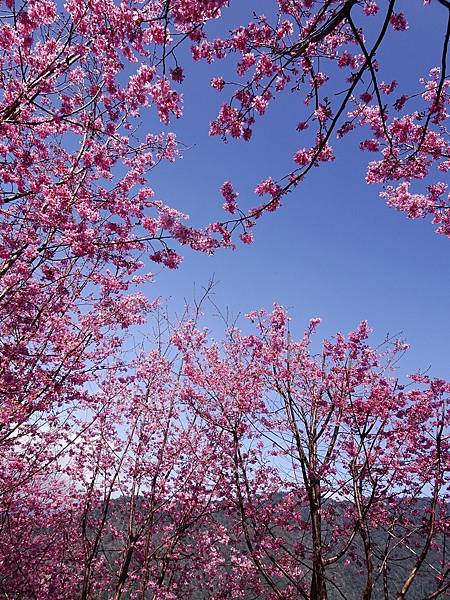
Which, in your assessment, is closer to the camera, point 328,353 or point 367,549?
point 367,549

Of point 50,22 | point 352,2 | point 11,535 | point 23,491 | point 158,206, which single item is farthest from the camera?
point 11,535

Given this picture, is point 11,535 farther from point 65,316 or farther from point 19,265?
point 19,265

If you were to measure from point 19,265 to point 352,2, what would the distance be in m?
5.81

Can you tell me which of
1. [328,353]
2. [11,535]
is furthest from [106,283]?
[11,535]

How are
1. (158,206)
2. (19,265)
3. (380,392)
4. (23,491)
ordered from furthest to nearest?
(23,491), (380,392), (158,206), (19,265)

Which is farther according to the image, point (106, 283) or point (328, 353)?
point (328, 353)

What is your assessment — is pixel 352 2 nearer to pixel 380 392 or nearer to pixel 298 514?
pixel 380 392

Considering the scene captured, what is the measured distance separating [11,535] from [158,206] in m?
12.7

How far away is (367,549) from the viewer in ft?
23.4

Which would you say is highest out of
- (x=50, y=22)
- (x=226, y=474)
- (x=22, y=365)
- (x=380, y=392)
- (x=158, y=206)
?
(x=50, y=22)

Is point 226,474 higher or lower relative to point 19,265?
lower

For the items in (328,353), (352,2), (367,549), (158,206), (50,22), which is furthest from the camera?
(328,353)

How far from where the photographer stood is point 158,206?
782cm

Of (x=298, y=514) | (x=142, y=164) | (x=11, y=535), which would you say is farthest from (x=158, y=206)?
(x=11, y=535)
